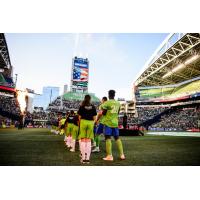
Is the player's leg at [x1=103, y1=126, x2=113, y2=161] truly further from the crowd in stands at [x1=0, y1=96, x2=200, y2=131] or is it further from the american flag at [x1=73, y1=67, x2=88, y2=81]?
the american flag at [x1=73, y1=67, x2=88, y2=81]

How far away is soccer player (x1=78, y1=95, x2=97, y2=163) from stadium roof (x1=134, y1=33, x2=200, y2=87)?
21661 millimetres

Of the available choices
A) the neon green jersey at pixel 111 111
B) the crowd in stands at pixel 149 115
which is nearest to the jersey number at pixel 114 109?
the neon green jersey at pixel 111 111

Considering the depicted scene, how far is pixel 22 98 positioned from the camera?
29.1m

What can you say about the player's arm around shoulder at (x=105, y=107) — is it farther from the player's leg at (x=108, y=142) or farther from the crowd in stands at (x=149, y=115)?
the crowd in stands at (x=149, y=115)

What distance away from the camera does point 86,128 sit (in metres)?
5.55

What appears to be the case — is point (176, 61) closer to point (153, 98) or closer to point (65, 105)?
point (153, 98)

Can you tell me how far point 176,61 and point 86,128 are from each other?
101 ft

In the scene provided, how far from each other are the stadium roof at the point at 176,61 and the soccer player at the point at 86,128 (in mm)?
21661

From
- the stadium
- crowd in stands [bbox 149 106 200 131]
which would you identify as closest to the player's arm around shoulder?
the stadium

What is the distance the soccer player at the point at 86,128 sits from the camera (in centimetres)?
551

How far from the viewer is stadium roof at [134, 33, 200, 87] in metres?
26.0
